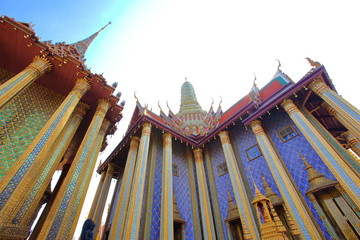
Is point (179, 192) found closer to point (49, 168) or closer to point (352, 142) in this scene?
point (49, 168)

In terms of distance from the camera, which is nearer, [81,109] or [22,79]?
[22,79]

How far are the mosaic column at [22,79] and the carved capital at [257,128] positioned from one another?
379 inches

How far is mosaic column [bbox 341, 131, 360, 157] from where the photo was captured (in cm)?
1152

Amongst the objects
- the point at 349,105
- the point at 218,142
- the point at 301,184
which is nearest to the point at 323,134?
the point at 349,105

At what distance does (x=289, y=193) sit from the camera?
20.9 ft

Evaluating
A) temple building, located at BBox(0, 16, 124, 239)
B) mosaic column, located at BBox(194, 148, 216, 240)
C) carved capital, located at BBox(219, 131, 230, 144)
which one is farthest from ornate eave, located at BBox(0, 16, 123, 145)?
carved capital, located at BBox(219, 131, 230, 144)

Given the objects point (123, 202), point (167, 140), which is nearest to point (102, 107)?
point (167, 140)

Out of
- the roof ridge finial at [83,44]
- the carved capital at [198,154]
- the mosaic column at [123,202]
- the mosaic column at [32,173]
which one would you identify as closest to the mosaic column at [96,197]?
the mosaic column at [123,202]

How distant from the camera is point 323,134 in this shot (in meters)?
7.12

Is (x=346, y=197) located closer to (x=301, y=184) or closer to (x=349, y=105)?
(x=301, y=184)

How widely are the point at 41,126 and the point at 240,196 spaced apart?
9.25m

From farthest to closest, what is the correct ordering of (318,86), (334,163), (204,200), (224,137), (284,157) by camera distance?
(224,137), (204,200), (284,157), (318,86), (334,163)

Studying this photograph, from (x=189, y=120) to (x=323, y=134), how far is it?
1145 centimetres

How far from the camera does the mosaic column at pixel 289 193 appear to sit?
218 inches
